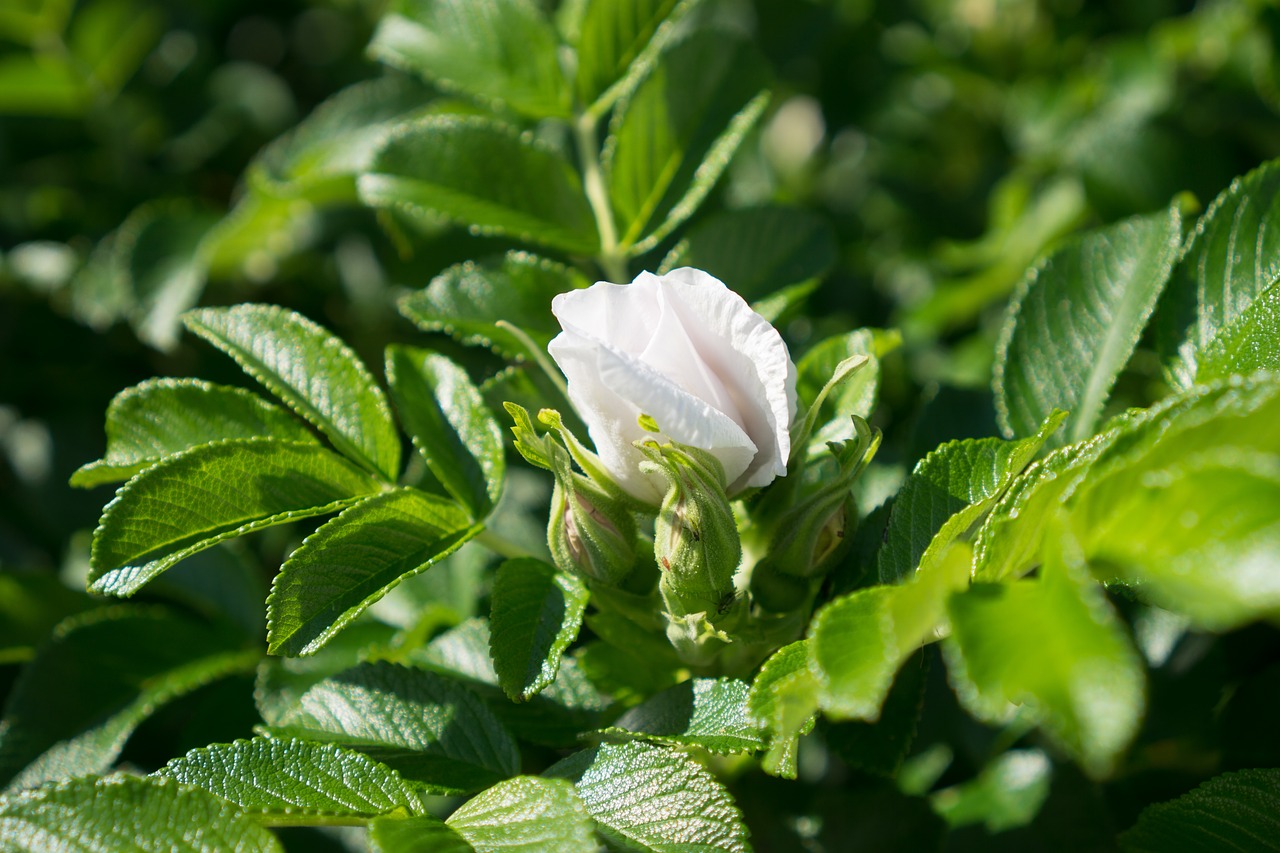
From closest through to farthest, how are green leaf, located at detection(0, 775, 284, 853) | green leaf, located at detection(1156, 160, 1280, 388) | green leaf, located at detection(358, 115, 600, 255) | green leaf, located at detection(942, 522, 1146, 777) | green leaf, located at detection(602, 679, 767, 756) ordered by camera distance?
1. green leaf, located at detection(942, 522, 1146, 777)
2. green leaf, located at detection(0, 775, 284, 853)
3. green leaf, located at detection(602, 679, 767, 756)
4. green leaf, located at detection(1156, 160, 1280, 388)
5. green leaf, located at detection(358, 115, 600, 255)

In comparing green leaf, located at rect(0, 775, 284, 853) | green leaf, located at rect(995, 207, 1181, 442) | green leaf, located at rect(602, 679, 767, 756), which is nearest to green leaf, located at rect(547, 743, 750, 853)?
green leaf, located at rect(602, 679, 767, 756)

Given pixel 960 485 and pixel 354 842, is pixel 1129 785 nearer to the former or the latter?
Answer: pixel 960 485

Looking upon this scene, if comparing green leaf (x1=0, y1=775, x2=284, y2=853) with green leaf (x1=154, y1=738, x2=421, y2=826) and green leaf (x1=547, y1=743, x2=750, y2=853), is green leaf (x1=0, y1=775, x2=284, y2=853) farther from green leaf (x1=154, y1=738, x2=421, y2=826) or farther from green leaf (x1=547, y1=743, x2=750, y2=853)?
green leaf (x1=547, y1=743, x2=750, y2=853)

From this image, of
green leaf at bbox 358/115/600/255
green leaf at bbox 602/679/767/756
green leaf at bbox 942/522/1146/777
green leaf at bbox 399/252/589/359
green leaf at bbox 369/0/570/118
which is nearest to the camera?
green leaf at bbox 942/522/1146/777

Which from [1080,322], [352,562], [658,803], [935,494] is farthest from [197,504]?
[1080,322]

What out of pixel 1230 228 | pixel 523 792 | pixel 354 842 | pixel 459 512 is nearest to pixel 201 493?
pixel 459 512

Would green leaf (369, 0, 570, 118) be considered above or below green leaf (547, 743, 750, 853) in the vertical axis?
above
